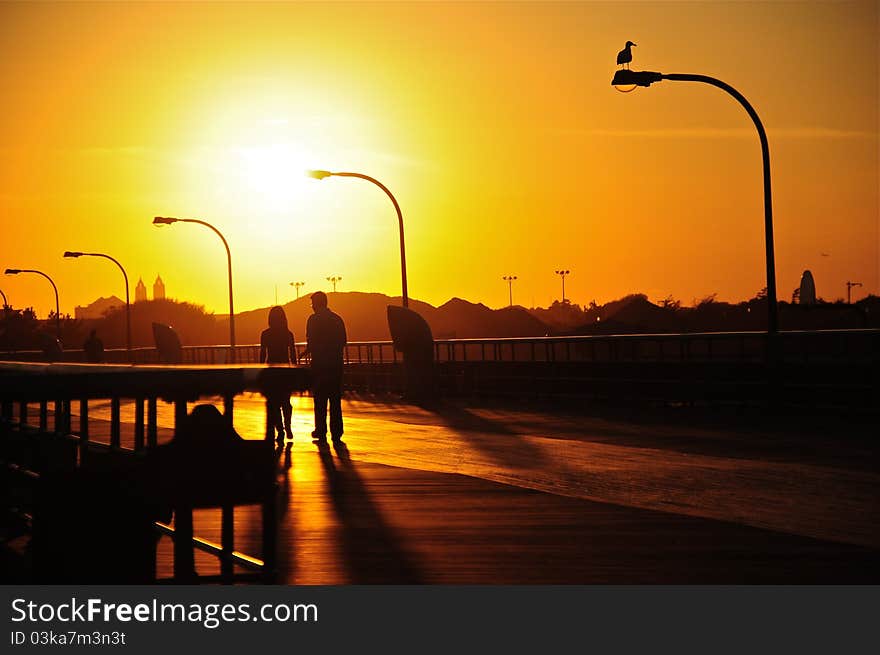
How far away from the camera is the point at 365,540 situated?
9375 millimetres

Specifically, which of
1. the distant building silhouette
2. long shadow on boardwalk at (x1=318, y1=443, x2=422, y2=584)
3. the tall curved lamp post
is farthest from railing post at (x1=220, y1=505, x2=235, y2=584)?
the distant building silhouette

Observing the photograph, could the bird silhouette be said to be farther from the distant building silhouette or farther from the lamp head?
the distant building silhouette

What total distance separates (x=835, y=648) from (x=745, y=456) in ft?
33.3

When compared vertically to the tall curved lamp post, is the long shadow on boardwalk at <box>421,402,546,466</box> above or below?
below

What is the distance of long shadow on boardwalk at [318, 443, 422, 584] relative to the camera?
25.8ft

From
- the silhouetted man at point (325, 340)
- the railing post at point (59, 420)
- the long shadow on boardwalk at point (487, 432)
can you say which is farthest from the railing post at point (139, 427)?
the silhouetted man at point (325, 340)

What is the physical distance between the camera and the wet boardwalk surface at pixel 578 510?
8070mm

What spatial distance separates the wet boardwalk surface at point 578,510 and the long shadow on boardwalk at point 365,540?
0.02 metres

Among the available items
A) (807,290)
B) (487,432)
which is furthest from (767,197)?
(807,290)

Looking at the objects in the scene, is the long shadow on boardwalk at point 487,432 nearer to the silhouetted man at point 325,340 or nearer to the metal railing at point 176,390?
the silhouetted man at point 325,340

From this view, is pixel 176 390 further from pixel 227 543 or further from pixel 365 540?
pixel 365 540

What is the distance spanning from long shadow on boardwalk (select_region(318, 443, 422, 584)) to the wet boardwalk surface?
16 mm

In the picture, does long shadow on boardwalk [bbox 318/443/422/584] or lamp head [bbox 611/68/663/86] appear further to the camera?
lamp head [bbox 611/68/663/86]

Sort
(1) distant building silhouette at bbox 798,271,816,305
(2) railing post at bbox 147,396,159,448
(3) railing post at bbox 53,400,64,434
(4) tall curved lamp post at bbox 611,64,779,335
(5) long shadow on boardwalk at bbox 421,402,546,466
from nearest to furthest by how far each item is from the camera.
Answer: (2) railing post at bbox 147,396,159,448 < (3) railing post at bbox 53,400,64,434 < (5) long shadow on boardwalk at bbox 421,402,546,466 < (4) tall curved lamp post at bbox 611,64,779,335 < (1) distant building silhouette at bbox 798,271,816,305
